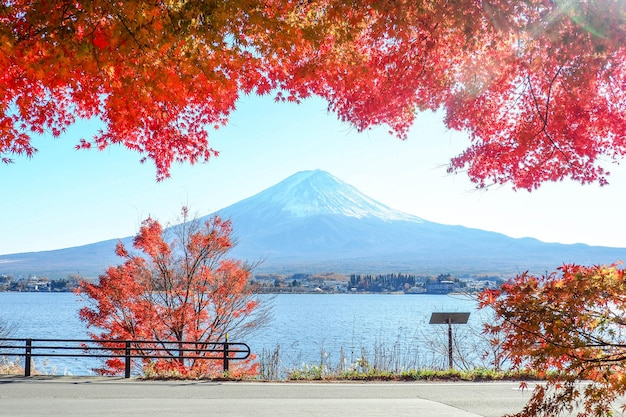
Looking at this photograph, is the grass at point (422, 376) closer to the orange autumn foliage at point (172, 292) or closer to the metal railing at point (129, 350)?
the metal railing at point (129, 350)

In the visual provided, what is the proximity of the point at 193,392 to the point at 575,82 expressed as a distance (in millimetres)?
7404

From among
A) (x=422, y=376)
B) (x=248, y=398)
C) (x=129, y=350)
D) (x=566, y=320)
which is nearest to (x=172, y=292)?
(x=129, y=350)

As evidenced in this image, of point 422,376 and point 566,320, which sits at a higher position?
point 566,320

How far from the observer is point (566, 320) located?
219 inches

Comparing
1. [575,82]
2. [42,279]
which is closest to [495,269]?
[42,279]

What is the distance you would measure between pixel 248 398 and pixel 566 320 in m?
5.59

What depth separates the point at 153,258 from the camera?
2016 cm

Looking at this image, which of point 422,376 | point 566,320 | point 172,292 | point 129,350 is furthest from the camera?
point 172,292

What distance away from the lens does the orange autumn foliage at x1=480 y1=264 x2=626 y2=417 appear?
18.0 ft

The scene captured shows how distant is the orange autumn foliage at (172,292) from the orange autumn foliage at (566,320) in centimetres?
1452

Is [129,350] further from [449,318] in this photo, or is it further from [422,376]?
[449,318]

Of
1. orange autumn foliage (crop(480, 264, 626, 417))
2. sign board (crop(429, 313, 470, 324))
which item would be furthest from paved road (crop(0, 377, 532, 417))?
orange autumn foliage (crop(480, 264, 626, 417))

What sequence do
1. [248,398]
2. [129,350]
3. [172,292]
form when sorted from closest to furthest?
1. [248,398]
2. [129,350]
3. [172,292]

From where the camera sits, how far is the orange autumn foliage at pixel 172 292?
19297 mm
